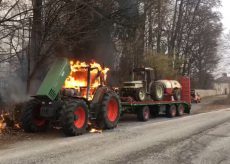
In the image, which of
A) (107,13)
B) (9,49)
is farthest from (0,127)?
(107,13)

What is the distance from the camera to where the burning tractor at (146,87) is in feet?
67.6

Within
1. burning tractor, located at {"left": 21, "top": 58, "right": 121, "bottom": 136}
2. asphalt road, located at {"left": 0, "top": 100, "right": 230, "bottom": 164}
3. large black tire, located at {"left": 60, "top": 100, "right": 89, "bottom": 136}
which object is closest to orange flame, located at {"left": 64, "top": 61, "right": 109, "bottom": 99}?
burning tractor, located at {"left": 21, "top": 58, "right": 121, "bottom": 136}

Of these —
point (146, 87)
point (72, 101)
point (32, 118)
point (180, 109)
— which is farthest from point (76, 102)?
point (180, 109)

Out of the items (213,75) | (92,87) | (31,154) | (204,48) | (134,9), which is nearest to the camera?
(31,154)

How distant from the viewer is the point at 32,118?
14.7m

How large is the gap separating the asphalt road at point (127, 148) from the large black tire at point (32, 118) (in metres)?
0.73

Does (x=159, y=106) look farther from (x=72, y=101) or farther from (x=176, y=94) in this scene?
(x=72, y=101)

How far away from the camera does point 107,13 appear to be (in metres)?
18.7

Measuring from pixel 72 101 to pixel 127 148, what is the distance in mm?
3449

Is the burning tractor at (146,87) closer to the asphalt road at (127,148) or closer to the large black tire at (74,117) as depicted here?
the asphalt road at (127,148)

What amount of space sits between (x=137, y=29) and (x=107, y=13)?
3653 millimetres

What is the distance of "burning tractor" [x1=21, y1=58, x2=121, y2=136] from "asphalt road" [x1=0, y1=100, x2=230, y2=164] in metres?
0.64

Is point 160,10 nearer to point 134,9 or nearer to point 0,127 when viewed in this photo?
point 134,9

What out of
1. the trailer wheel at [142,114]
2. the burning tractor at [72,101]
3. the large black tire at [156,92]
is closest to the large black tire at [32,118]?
the burning tractor at [72,101]
